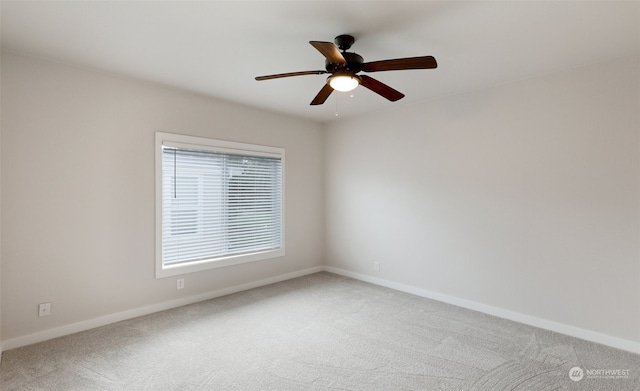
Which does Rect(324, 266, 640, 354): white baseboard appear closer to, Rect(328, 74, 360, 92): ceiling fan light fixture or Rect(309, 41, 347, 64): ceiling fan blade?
Rect(328, 74, 360, 92): ceiling fan light fixture

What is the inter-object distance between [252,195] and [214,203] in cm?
60

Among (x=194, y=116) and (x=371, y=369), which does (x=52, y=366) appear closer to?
(x=371, y=369)

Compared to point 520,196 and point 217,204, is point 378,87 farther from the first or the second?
point 217,204

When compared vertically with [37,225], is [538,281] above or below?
below

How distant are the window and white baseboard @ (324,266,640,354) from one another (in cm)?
183

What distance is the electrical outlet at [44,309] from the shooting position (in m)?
2.78

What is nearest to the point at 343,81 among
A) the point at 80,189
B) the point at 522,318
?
the point at 80,189

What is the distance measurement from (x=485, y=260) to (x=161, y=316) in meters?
3.66

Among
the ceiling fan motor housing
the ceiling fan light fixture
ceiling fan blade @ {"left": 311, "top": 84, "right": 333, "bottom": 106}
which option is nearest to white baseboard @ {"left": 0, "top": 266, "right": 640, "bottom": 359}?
ceiling fan blade @ {"left": 311, "top": 84, "right": 333, "bottom": 106}

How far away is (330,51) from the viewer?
6.60ft

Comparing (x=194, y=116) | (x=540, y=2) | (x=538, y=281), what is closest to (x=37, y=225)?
(x=194, y=116)

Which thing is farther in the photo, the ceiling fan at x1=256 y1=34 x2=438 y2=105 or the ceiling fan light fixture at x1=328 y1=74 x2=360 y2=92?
the ceiling fan light fixture at x1=328 y1=74 x2=360 y2=92

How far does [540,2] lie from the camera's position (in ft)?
6.53

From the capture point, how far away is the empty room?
7.43ft
